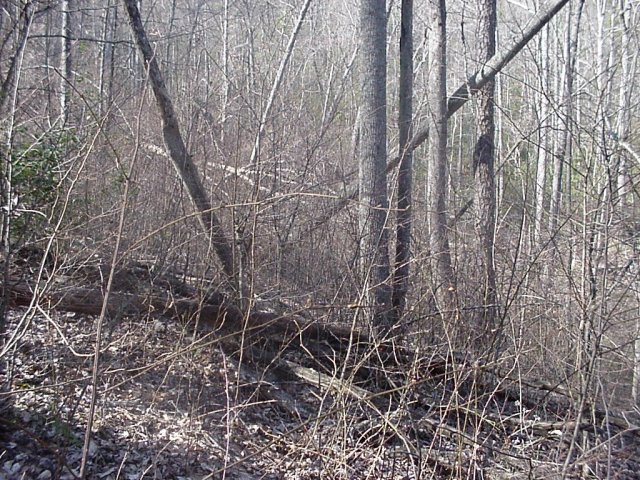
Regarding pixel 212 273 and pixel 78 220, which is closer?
pixel 78 220

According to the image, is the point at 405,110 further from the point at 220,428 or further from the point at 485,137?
the point at 220,428

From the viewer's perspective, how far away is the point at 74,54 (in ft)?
37.4

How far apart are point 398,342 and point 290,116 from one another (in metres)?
4.02

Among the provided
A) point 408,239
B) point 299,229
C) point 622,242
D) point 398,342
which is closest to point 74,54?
point 299,229

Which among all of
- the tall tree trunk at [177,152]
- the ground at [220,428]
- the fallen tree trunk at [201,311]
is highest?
the tall tree trunk at [177,152]

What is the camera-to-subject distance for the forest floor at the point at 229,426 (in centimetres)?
396

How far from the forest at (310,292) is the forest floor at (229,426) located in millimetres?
30

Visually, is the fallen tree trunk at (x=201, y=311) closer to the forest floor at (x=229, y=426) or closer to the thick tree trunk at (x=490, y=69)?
the forest floor at (x=229, y=426)

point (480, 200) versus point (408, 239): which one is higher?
point (480, 200)

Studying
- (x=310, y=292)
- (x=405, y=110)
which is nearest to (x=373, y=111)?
(x=405, y=110)

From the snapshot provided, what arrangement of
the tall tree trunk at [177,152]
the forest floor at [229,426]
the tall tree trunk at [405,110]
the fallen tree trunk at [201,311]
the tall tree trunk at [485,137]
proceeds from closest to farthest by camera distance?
the forest floor at [229,426], the fallen tree trunk at [201,311], the tall tree trunk at [177,152], the tall tree trunk at [405,110], the tall tree trunk at [485,137]

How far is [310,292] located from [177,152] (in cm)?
203

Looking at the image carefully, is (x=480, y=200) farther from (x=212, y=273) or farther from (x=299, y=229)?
(x=212, y=273)

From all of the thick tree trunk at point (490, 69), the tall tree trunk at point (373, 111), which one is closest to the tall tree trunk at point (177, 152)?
the thick tree trunk at point (490, 69)
